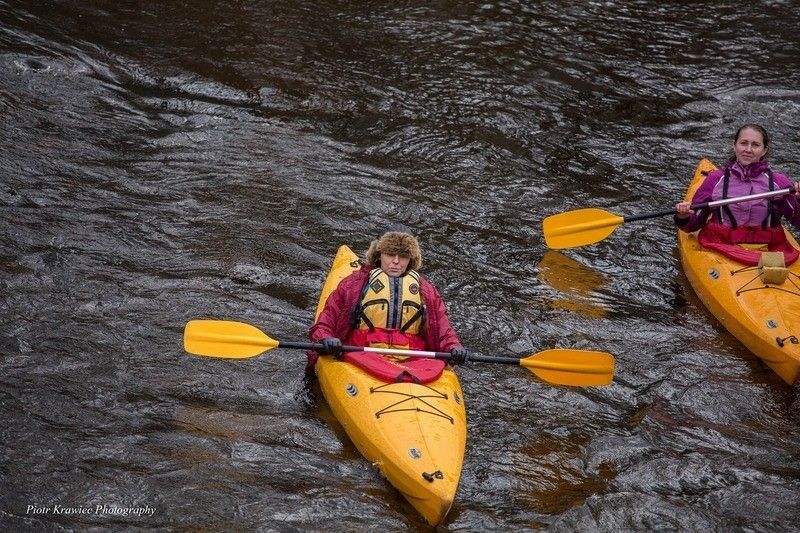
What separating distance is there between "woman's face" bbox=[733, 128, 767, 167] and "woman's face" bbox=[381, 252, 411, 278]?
315 cm

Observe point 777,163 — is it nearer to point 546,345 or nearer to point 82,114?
point 546,345

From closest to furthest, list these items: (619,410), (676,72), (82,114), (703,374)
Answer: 1. (619,410)
2. (703,374)
3. (82,114)
4. (676,72)

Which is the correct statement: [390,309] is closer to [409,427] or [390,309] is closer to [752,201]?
[409,427]

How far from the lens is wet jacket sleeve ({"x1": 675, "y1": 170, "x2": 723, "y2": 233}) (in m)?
7.90

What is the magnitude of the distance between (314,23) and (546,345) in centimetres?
675

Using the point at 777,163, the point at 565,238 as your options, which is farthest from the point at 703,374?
the point at 777,163

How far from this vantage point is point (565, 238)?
830 cm

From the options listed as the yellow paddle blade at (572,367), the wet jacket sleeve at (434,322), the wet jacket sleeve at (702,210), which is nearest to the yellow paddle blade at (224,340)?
the wet jacket sleeve at (434,322)

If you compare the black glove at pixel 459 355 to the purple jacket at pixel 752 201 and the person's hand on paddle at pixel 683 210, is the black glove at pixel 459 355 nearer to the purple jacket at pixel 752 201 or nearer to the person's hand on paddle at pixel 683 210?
the person's hand on paddle at pixel 683 210

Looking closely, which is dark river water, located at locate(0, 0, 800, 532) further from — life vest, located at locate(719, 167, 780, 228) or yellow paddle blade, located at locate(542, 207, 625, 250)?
life vest, located at locate(719, 167, 780, 228)

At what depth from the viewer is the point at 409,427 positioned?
5.40 m

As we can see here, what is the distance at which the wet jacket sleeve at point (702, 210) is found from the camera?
7898mm

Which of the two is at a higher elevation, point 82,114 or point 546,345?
point 82,114

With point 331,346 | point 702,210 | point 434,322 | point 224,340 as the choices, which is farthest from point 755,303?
point 224,340
